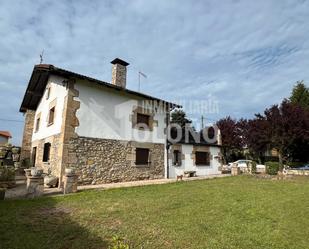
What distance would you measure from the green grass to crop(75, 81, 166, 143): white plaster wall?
3966 mm

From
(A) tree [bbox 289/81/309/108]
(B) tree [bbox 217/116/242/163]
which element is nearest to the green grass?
(B) tree [bbox 217/116/242/163]

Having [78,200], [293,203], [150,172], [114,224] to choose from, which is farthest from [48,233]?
[150,172]

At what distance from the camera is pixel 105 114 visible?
10648 mm

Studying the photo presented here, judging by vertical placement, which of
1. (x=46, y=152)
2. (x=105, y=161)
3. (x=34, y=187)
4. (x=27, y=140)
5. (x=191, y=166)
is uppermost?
(x=27, y=140)

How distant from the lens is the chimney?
12.6m

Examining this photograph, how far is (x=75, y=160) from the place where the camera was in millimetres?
9289

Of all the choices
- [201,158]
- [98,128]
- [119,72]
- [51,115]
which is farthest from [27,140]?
[201,158]

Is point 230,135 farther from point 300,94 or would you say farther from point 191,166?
point 191,166

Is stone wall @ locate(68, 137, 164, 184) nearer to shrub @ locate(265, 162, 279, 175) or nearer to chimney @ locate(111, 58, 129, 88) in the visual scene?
chimney @ locate(111, 58, 129, 88)

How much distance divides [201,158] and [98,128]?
857 cm

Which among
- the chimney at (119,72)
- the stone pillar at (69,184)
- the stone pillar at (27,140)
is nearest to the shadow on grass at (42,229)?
the stone pillar at (69,184)

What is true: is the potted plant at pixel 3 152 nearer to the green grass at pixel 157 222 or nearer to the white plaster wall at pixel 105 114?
the white plaster wall at pixel 105 114

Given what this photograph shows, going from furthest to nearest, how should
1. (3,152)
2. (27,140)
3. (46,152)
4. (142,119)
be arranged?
(27,140) < (3,152) < (142,119) < (46,152)

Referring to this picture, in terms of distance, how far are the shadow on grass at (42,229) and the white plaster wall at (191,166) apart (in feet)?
28.5
